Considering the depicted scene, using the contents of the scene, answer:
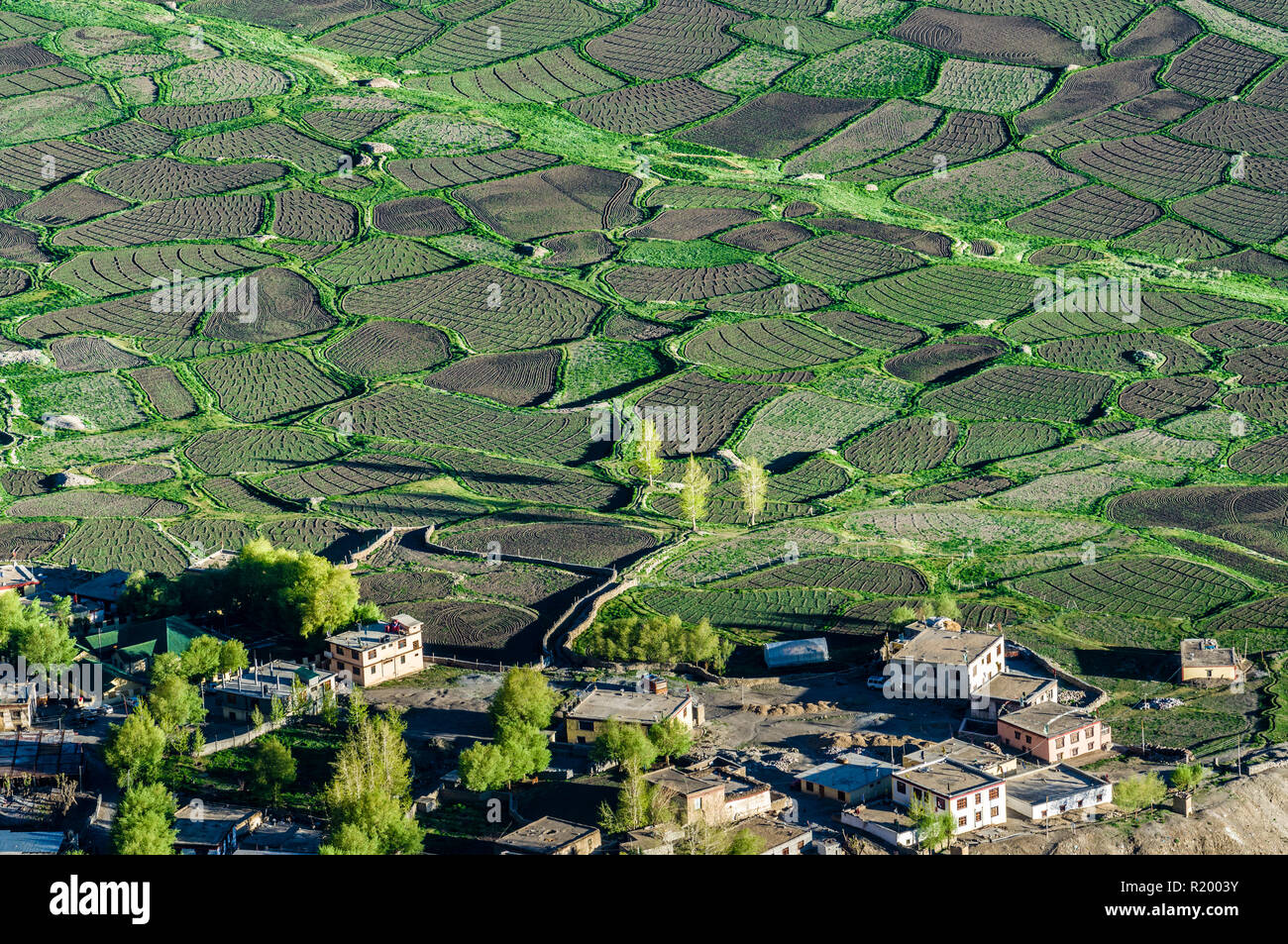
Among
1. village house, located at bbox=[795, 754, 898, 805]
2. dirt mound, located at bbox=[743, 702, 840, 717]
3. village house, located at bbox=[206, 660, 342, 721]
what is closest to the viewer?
village house, located at bbox=[795, 754, 898, 805]

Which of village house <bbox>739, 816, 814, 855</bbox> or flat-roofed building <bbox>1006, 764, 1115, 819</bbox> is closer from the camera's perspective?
village house <bbox>739, 816, 814, 855</bbox>

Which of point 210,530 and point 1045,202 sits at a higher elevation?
point 1045,202

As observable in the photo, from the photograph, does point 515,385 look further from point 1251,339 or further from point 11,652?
point 11,652

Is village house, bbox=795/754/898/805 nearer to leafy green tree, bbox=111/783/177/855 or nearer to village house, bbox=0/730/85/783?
leafy green tree, bbox=111/783/177/855

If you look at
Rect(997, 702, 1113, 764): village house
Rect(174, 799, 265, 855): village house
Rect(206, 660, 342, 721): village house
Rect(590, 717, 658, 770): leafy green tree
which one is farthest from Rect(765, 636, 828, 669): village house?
Rect(174, 799, 265, 855): village house

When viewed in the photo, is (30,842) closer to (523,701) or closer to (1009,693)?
(523,701)

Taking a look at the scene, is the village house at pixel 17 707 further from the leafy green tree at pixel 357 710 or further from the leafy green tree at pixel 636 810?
the leafy green tree at pixel 636 810

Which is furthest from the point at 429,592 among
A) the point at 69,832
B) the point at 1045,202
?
the point at 1045,202
